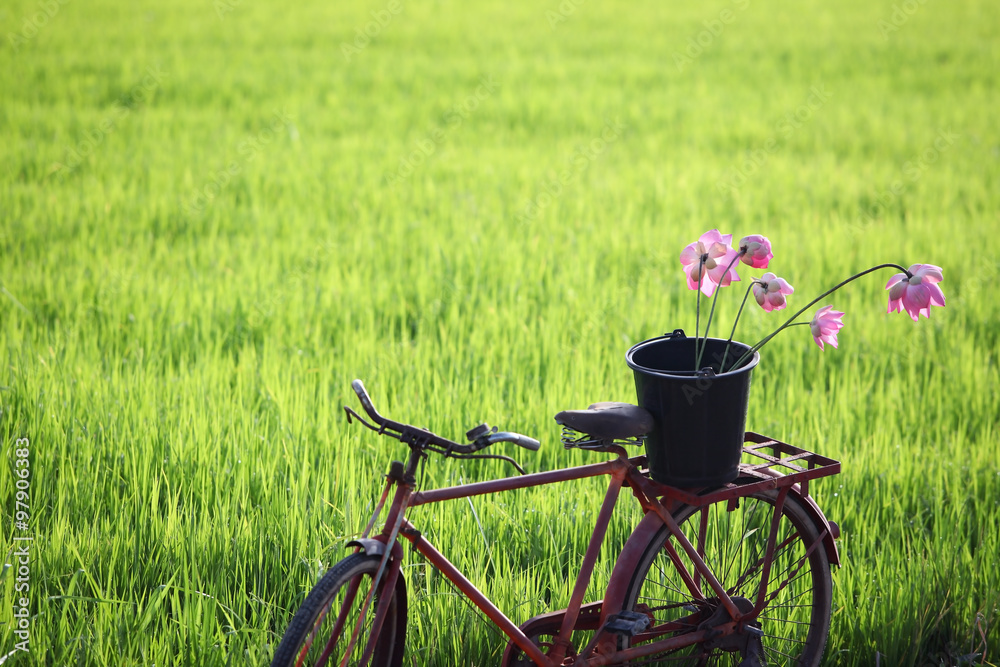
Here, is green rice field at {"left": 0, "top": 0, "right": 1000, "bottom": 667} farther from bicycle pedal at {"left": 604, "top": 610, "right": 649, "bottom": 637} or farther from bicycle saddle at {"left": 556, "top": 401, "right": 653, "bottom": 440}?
bicycle saddle at {"left": 556, "top": 401, "right": 653, "bottom": 440}

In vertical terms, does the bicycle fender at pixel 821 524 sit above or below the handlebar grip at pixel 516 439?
below

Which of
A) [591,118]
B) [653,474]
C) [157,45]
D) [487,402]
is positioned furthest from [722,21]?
[653,474]

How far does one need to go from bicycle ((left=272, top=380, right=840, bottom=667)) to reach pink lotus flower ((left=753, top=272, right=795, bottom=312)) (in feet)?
1.16

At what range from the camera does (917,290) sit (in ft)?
5.50

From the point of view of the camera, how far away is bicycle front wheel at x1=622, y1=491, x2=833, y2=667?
6.52ft

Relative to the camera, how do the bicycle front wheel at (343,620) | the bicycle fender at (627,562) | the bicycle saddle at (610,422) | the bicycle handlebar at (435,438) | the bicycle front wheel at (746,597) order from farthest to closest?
the bicycle front wheel at (746,597)
the bicycle fender at (627,562)
the bicycle saddle at (610,422)
the bicycle handlebar at (435,438)
the bicycle front wheel at (343,620)

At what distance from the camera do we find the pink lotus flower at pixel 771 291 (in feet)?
6.14

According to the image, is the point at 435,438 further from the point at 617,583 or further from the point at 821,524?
the point at 821,524

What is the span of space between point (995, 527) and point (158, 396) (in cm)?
285

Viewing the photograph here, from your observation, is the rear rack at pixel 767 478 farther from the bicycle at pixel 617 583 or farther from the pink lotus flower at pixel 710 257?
the pink lotus flower at pixel 710 257

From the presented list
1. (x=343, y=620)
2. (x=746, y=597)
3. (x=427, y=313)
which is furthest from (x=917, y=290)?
(x=427, y=313)

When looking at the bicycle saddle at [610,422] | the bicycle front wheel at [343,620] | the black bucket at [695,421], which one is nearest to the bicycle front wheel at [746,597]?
the black bucket at [695,421]

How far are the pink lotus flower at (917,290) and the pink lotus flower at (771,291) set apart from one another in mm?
226

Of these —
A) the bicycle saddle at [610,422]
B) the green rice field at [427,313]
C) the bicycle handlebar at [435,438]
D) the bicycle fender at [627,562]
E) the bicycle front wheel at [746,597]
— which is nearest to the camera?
the bicycle handlebar at [435,438]
